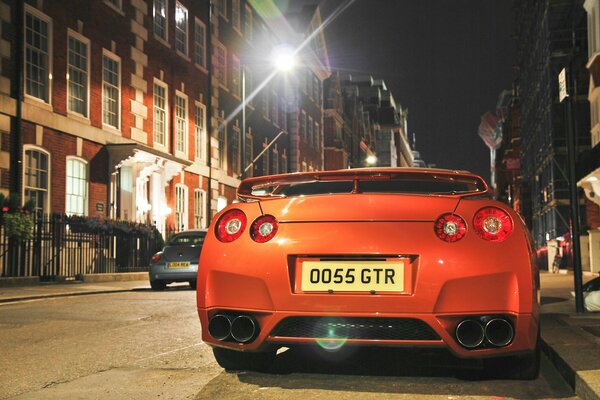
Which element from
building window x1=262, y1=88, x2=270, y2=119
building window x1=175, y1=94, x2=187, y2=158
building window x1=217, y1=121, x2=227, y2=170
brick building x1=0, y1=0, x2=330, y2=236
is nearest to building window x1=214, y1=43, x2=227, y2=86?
brick building x1=0, y1=0, x2=330, y2=236

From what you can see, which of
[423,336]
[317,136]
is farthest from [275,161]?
[423,336]

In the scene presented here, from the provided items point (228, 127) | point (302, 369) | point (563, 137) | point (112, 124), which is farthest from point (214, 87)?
point (302, 369)

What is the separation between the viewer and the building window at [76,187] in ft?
63.3

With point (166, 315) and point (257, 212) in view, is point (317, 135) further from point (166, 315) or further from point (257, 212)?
point (257, 212)

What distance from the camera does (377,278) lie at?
4.14m

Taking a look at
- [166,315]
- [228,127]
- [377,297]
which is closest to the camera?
[377,297]

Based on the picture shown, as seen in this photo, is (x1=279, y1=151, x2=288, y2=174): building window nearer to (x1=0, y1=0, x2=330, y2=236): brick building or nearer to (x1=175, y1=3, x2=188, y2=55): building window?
(x1=0, y1=0, x2=330, y2=236): brick building

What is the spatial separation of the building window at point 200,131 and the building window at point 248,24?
321 inches

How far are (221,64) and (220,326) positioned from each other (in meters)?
28.8

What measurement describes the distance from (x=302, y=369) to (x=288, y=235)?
3.77 ft

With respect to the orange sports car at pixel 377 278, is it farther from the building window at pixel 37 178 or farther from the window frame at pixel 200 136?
the window frame at pixel 200 136

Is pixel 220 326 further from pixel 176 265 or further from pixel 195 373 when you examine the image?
pixel 176 265

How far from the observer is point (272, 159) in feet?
133

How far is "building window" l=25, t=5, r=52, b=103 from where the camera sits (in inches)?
698
